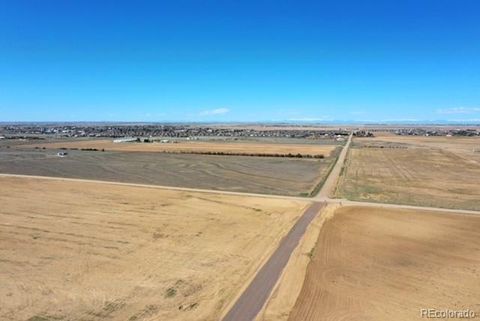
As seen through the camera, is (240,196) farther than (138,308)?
Yes

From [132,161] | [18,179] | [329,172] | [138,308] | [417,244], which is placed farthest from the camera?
[132,161]

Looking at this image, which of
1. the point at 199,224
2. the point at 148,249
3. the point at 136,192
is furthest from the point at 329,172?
the point at 148,249

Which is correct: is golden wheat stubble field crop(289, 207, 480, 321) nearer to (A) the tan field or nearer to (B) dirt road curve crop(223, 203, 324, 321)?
(B) dirt road curve crop(223, 203, 324, 321)

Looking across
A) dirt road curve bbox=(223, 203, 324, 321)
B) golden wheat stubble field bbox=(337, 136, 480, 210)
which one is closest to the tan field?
golden wheat stubble field bbox=(337, 136, 480, 210)

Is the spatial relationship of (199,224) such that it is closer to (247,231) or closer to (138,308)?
(247,231)

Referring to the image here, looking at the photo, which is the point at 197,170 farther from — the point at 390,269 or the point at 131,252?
the point at 390,269

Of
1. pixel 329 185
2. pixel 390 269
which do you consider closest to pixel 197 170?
pixel 329 185
